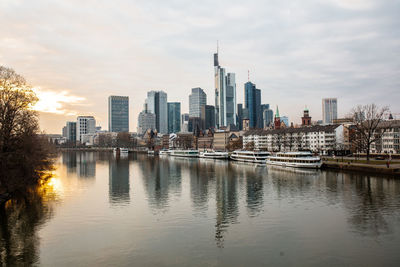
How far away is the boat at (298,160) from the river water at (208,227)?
102 ft

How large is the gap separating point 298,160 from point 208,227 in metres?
64.4

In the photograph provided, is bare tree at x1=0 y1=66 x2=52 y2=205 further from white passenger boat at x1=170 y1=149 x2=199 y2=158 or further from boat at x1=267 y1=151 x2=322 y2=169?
white passenger boat at x1=170 y1=149 x2=199 y2=158

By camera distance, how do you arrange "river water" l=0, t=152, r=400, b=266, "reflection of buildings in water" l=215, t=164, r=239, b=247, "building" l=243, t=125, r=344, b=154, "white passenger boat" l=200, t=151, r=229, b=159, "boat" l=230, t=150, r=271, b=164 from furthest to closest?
→ "building" l=243, t=125, r=344, b=154 → "white passenger boat" l=200, t=151, r=229, b=159 → "boat" l=230, t=150, r=271, b=164 → "reflection of buildings in water" l=215, t=164, r=239, b=247 → "river water" l=0, t=152, r=400, b=266

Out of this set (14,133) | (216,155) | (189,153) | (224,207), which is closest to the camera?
(224,207)

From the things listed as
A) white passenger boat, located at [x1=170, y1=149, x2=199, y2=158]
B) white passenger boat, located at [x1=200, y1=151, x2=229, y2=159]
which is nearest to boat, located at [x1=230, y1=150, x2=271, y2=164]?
white passenger boat, located at [x1=200, y1=151, x2=229, y2=159]

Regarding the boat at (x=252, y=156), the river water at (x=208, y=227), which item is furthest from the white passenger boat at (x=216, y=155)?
the river water at (x=208, y=227)

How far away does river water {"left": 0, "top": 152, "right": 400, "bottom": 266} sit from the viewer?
25531mm

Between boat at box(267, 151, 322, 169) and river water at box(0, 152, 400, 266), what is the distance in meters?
31.2

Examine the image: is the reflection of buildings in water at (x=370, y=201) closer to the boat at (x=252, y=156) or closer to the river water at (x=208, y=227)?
the river water at (x=208, y=227)

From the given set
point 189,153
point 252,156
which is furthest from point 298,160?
point 189,153

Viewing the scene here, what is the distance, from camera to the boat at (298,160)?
88.0 m

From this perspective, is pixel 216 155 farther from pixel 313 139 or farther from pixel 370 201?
pixel 370 201

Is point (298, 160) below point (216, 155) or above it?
above

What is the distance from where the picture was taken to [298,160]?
92250 millimetres
